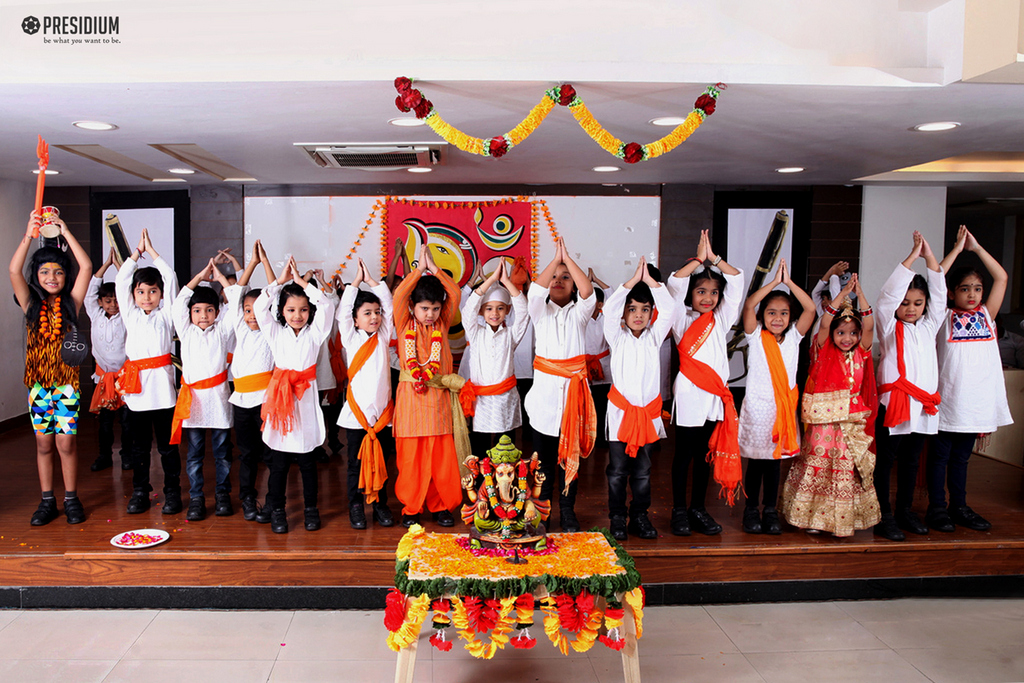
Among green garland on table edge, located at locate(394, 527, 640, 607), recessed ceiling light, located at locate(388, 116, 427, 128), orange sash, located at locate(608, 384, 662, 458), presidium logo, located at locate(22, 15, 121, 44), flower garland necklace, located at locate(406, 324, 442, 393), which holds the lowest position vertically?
green garland on table edge, located at locate(394, 527, 640, 607)

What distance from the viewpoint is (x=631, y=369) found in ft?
10.8

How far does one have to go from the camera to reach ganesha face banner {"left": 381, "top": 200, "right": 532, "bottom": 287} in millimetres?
5656

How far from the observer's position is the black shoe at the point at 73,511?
3449 mm

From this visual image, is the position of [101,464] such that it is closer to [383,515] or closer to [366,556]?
[383,515]

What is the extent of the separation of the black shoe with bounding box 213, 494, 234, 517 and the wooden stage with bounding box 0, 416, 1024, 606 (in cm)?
4

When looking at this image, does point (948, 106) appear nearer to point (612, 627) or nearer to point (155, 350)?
point (612, 627)

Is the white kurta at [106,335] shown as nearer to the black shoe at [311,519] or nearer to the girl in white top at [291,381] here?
the girl in white top at [291,381]

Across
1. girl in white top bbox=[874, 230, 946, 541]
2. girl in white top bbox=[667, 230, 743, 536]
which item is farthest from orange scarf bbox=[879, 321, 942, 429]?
girl in white top bbox=[667, 230, 743, 536]

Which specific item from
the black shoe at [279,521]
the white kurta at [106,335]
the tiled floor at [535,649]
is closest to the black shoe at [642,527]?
the tiled floor at [535,649]

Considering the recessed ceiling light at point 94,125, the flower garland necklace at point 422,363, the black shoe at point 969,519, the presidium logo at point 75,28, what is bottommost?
the black shoe at point 969,519

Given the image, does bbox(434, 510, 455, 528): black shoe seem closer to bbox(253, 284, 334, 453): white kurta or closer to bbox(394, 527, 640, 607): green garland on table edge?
bbox(253, 284, 334, 453): white kurta

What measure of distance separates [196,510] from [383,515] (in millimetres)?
966

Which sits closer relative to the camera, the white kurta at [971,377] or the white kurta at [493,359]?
the white kurta at [493,359]

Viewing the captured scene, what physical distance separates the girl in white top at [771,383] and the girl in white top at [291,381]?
213 cm
